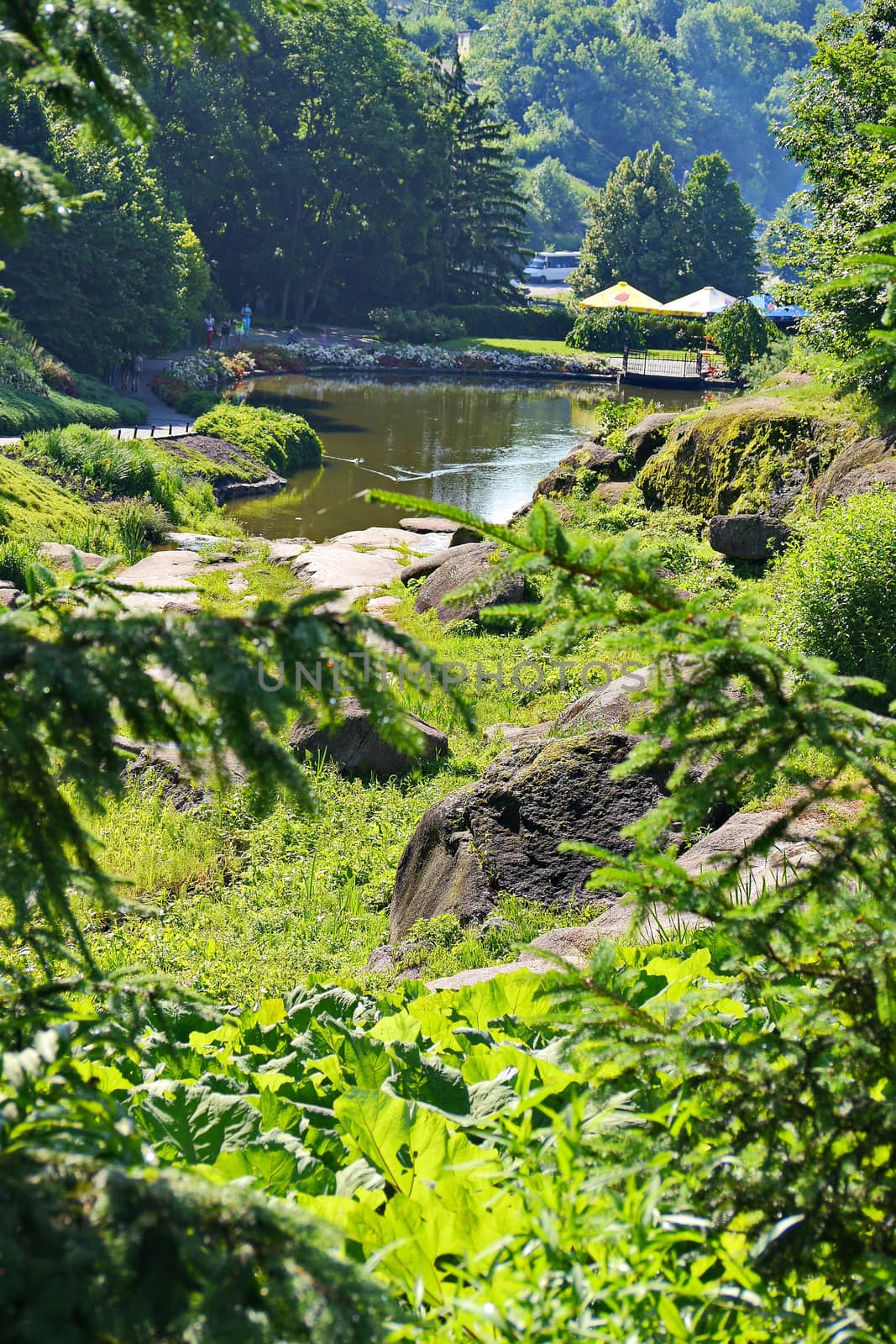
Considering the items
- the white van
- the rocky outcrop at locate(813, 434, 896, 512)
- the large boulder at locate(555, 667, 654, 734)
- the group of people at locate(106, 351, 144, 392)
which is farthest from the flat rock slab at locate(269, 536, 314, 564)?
the white van

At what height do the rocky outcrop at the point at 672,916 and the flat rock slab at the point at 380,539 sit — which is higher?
the rocky outcrop at the point at 672,916

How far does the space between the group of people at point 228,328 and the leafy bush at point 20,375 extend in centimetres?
1550

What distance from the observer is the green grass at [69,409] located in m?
19.2

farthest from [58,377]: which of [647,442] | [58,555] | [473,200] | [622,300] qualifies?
[473,200]

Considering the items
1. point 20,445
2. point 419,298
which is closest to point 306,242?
point 419,298

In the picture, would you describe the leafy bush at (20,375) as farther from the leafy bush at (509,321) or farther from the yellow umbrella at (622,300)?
the leafy bush at (509,321)

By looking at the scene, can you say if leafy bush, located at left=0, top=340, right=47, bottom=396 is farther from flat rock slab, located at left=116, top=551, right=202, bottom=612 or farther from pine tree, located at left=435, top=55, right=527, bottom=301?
pine tree, located at left=435, top=55, right=527, bottom=301

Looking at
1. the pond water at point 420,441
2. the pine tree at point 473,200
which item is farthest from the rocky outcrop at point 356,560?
the pine tree at point 473,200

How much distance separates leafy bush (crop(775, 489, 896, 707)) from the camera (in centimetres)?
759

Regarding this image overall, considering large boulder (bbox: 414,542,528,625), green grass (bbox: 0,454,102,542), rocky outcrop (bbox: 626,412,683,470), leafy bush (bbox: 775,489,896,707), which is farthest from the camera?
rocky outcrop (bbox: 626,412,683,470)

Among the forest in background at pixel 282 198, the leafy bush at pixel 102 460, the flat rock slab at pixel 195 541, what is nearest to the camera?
the flat rock slab at pixel 195 541

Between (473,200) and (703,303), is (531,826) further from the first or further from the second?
(473,200)

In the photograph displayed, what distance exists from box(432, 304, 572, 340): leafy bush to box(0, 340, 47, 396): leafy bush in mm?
34678

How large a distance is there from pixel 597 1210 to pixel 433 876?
3.97m
